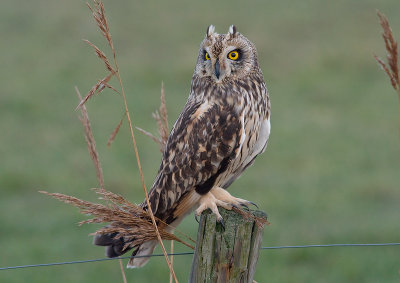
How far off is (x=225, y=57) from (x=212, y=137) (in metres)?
0.46

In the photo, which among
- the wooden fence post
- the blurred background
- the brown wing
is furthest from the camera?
the blurred background

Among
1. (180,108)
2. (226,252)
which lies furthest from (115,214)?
(180,108)

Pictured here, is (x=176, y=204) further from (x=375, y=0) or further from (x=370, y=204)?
(x=375, y=0)

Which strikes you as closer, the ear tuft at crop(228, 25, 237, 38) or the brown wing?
the brown wing

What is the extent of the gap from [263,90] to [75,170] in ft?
21.4

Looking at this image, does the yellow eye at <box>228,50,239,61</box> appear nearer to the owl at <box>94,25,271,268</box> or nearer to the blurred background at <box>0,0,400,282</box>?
the owl at <box>94,25,271,268</box>

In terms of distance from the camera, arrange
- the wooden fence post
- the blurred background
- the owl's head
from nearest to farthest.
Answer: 1. the wooden fence post
2. the owl's head
3. the blurred background

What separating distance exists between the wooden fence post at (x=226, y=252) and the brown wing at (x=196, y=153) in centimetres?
86

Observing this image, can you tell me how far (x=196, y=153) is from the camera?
3.85 m

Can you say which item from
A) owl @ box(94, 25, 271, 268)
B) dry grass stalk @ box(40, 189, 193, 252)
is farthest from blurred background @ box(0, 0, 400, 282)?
dry grass stalk @ box(40, 189, 193, 252)

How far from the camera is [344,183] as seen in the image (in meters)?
9.85

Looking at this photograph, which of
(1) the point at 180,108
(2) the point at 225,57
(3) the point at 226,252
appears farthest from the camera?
(1) the point at 180,108

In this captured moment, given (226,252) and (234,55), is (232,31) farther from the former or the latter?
(226,252)

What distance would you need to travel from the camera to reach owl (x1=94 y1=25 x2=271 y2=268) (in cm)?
385
